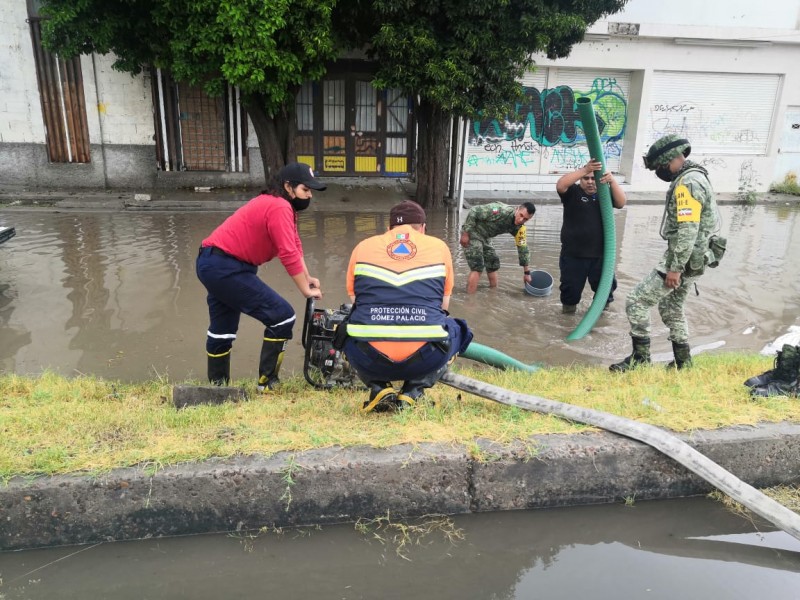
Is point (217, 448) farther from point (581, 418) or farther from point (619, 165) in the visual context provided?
point (619, 165)

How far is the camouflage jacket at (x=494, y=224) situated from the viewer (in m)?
7.58

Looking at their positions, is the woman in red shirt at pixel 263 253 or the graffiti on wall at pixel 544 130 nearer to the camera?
the woman in red shirt at pixel 263 253

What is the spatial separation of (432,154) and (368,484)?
440 inches

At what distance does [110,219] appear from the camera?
11.8 meters

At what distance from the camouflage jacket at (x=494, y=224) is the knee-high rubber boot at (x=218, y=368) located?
3.86 meters

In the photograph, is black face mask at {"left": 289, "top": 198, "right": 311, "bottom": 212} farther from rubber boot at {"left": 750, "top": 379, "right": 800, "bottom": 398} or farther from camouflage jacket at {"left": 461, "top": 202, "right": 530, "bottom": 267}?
camouflage jacket at {"left": 461, "top": 202, "right": 530, "bottom": 267}

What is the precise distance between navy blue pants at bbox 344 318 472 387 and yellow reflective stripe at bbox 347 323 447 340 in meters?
0.07

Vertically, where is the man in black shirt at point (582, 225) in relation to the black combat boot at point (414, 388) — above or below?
above

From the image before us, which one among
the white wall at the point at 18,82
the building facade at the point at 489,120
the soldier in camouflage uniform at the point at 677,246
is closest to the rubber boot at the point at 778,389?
the soldier in camouflage uniform at the point at 677,246

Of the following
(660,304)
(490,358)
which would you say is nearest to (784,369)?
(660,304)

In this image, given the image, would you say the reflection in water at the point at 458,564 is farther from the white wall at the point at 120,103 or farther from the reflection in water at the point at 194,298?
the white wall at the point at 120,103

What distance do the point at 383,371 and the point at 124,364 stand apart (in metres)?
3.02

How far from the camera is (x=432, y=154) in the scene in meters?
13.6

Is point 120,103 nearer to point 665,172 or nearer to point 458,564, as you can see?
point 665,172
